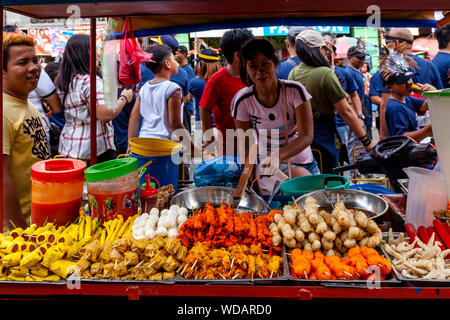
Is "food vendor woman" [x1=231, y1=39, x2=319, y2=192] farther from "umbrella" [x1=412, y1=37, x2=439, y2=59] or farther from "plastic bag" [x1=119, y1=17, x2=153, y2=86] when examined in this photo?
"umbrella" [x1=412, y1=37, x2=439, y2=59]

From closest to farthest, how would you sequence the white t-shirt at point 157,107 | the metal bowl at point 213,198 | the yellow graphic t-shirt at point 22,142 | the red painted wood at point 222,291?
the red painted wood at point 222,291 < the yellow graphic t-shirt at point 22,142 < the metal bowl at point 213,198 < the white t-shirt at point 157,107

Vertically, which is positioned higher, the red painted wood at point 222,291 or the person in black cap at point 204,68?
the person in black cap at point 204,68

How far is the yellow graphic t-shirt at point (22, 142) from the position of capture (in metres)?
2.57

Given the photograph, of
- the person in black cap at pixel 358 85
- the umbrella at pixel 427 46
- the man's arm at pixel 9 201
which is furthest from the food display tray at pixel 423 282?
the umbrella at pixel 427 46

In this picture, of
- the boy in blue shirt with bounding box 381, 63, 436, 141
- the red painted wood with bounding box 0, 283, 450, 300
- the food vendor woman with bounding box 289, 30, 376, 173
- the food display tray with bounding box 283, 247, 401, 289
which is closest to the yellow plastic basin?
the red painted wood with bounding box 0, 283, 450, 300

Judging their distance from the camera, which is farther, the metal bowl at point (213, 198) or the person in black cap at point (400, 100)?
the person in black cap at point (400, 100)

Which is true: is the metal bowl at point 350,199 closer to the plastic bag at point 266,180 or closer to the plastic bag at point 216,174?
the plastic bag at point 266,180

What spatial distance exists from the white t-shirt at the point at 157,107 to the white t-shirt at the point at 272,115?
3.66ft

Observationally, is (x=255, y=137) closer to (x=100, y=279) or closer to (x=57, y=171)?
(x=57, y=171)

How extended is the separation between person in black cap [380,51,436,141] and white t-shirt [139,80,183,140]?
91.1 inches

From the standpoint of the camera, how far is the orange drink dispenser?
7.16 feet

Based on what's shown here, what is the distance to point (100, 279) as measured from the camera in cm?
179

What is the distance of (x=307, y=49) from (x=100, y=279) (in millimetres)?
3210
